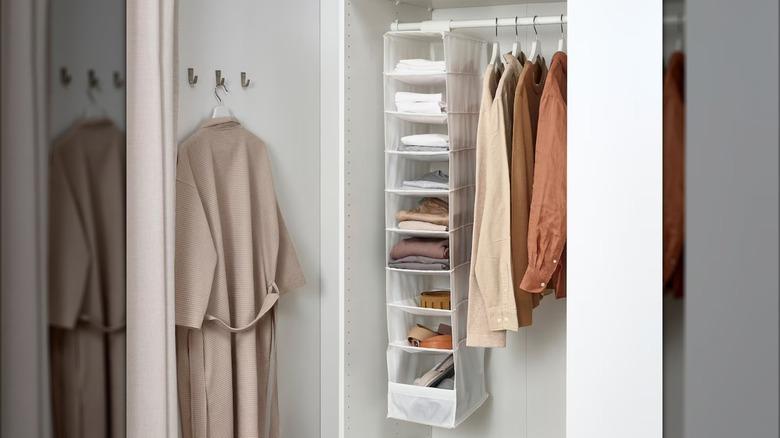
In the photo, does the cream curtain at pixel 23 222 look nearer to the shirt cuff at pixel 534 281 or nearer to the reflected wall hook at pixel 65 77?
the reflected wall hook at pixel 65 77

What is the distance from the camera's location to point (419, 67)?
2.16 metres

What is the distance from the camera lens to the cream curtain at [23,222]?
1.25m

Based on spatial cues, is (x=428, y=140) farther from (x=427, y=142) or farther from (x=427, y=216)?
(x=427, y=216)

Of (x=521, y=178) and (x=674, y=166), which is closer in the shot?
(x=674, y=166)

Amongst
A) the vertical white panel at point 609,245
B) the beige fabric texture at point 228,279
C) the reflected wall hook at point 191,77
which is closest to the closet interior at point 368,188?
the reflected wall hook at point 191,77

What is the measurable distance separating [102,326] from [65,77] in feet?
1.70

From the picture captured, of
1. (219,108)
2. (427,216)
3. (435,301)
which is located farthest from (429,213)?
(219,108)

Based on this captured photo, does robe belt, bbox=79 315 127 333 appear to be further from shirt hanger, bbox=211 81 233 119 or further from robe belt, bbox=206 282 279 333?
shirt hanger, bbox=211 81 233 119

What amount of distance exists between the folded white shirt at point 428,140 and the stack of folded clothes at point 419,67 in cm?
19

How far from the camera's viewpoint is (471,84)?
223cm

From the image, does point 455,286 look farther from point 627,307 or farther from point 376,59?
point 627,307

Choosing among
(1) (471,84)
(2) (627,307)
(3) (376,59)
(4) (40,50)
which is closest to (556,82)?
(1) (471,84)

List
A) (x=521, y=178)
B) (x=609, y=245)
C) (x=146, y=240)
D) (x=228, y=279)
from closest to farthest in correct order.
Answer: (x=609, y=245) < (x=146, y=240) < (x=521, y=178) < (x=228, y=279)

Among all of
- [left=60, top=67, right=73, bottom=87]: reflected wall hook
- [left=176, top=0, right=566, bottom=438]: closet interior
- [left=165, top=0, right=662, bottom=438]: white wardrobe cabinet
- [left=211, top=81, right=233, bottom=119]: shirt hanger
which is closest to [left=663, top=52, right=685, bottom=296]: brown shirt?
[left=165, top=0, right=662, bottom=438]: white wardrobe cabinet
